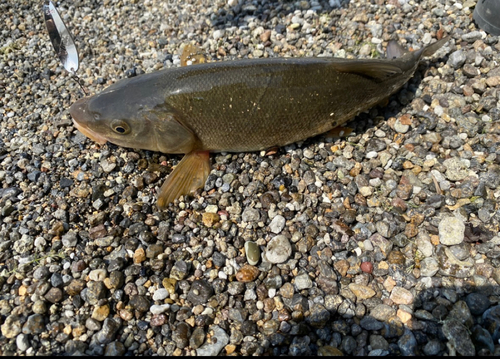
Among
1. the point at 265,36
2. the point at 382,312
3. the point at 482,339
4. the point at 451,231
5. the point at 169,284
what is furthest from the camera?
the point at 265,36

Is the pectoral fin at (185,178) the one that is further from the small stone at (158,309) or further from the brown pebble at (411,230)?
the brown pebble at (411,230)

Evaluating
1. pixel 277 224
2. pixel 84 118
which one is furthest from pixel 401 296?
pixel 84 118

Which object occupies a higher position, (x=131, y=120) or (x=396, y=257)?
(x=131, y=120)

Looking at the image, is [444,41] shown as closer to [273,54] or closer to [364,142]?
[364,142]

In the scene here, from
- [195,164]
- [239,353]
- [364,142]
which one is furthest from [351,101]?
[239,353]

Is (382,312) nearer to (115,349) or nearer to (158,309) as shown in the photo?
(158,309)

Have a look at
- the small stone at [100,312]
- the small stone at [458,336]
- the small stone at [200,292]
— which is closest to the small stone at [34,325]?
the small stone at [100,312]

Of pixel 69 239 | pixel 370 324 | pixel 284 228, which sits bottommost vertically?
pixel 370 324
